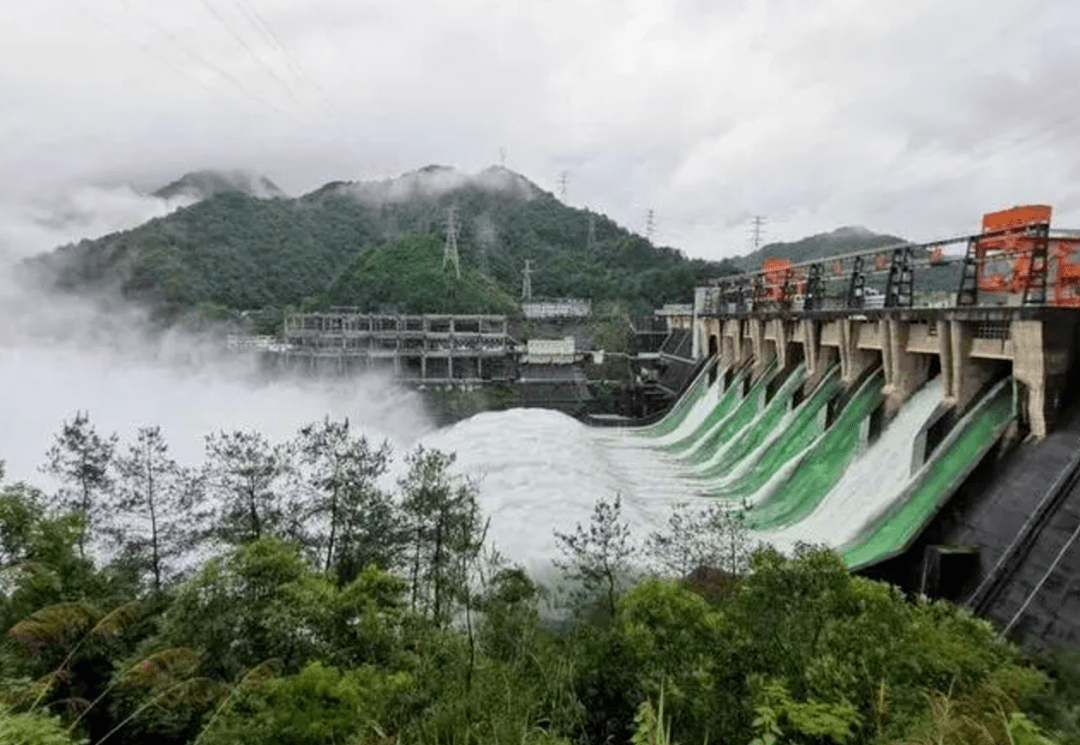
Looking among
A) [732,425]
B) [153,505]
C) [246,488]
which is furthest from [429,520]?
[732,425]

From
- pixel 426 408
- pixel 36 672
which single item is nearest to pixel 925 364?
pixel 36 672

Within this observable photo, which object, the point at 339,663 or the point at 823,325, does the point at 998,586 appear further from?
the point at 823,325

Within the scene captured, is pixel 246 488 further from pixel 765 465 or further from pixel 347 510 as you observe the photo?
pixel 765 465

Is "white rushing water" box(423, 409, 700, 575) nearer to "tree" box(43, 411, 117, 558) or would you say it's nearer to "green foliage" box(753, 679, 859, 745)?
"tree" box(43, 411, 117, 558)

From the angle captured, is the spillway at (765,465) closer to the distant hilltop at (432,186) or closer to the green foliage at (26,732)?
the green foliage at (26,732)

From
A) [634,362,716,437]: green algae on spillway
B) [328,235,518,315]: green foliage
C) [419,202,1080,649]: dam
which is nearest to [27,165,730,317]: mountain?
[328,235,518,315]: green foliage

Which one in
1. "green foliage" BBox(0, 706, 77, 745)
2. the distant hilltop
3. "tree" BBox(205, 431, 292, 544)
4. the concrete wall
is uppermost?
the distant hilltop
